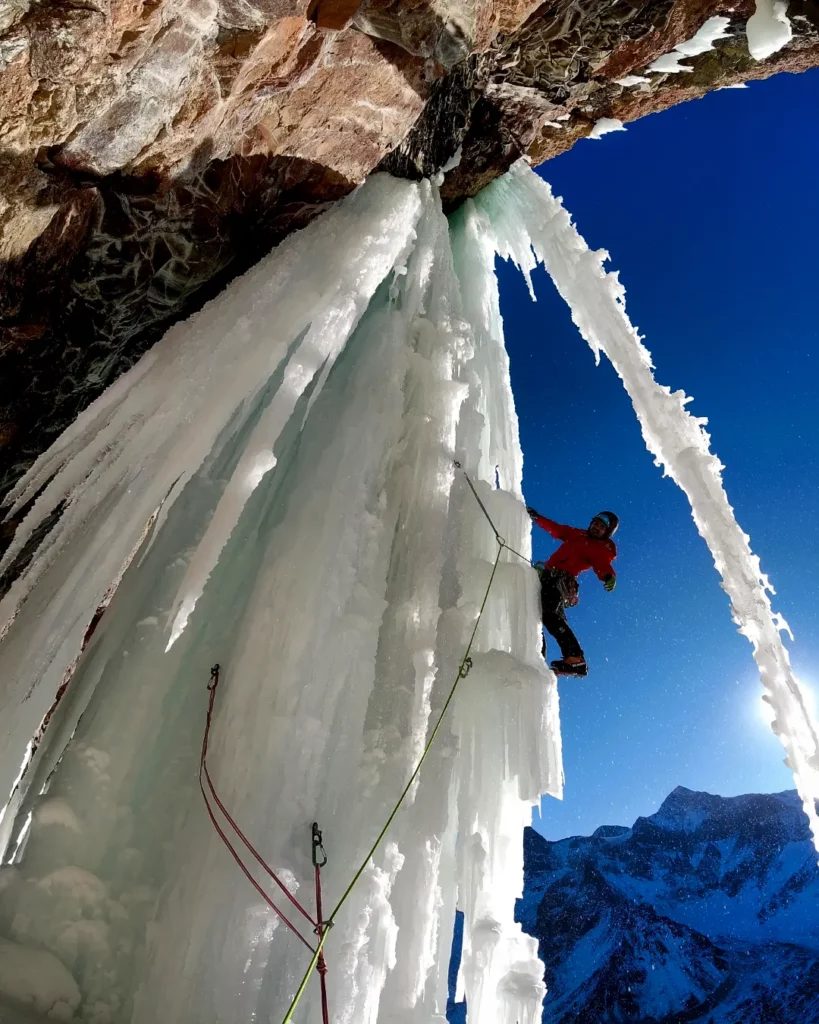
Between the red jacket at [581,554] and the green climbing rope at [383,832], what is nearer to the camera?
the green climbing rope at [383,832]

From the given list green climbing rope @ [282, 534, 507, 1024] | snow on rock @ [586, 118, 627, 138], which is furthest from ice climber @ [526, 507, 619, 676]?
snow on rock @ [586, 118, 627, 138]

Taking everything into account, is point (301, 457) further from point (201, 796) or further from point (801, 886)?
point (801, 886)

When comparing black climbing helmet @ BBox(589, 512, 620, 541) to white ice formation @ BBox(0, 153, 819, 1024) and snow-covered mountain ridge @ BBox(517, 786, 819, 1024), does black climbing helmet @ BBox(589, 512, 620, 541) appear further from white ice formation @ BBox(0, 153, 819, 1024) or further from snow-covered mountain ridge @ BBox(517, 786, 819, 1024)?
snow-covered mountain ridge @ BBox(517, 786, 819, 1024)

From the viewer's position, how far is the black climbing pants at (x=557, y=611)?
401cm

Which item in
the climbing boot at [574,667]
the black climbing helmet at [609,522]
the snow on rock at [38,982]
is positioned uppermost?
the black climbing helmet at [609,522]

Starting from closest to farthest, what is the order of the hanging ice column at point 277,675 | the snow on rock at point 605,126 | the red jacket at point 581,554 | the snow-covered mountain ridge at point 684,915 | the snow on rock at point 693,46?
1. the hanging ice column at point 277,675
2. the red jacket at point 581,554
3. the snow on rock at point 693,46
4. the snow on rock at point 605,126
5. the snow-covered mountain ridge at point 684,915

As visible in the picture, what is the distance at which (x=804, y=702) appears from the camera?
3.29 m

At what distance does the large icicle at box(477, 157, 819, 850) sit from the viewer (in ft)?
10.9

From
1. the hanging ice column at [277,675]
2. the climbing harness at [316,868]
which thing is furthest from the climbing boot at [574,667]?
the climbing harness at [316,868]

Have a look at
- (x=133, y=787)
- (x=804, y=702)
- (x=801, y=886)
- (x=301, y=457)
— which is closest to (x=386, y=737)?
(x=133, y=787)

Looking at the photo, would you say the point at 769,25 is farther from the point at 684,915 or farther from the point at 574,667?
the point at 684,915

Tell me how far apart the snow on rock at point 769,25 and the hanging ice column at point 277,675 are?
314 centimetres

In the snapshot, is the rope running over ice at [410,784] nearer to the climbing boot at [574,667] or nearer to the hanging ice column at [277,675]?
the hanging ice column at [277,675]

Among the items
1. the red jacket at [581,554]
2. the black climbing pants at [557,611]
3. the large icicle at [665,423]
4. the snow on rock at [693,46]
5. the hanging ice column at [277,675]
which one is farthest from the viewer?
the snow on rock at [693,46]
